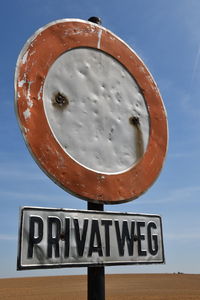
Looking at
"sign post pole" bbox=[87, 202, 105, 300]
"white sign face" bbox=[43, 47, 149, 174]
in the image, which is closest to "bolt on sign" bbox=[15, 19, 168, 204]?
"white sign face" bbox=[43, 47, 149, 174]

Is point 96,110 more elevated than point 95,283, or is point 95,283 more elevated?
point 96,110

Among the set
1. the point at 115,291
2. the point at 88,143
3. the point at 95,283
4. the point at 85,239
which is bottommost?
the point at 115,291

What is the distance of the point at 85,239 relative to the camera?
4.32 feet

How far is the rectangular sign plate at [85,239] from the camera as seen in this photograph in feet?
3.88

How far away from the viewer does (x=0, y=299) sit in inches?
930

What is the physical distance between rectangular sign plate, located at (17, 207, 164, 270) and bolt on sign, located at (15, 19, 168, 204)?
0.10m

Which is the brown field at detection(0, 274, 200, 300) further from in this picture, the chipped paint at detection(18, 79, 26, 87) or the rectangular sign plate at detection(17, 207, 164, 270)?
the chipped paint at detection(18, 79, 26, 87)

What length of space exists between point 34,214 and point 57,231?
0.12 metres

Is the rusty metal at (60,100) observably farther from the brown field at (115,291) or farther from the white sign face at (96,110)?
the brown field at (115,291)

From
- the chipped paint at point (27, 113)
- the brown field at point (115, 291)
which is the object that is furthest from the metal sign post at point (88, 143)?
the brown field at point (115, 291)

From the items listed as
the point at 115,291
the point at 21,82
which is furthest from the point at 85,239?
the point at 115,291

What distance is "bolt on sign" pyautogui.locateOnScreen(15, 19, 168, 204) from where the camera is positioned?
53.7 inches

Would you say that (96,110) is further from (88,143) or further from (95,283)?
(95,283)

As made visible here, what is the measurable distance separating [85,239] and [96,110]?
629mm
